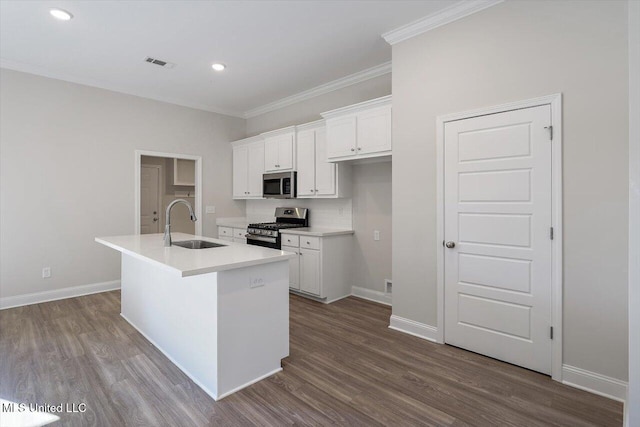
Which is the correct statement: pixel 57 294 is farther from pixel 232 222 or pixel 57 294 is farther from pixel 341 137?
pixel 341 137

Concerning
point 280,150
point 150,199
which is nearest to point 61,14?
point 280,150

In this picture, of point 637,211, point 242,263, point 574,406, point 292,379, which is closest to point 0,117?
point 242,263

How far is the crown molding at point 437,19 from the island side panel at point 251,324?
2356 mm

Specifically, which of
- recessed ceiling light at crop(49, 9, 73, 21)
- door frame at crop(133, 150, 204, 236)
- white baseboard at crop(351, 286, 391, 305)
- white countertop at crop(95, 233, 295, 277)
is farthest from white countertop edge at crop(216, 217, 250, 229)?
recessed ceiling light at crop(49, 9, 73, 21)

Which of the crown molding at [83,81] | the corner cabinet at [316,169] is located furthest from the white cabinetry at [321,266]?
the crown molding at [83,81]

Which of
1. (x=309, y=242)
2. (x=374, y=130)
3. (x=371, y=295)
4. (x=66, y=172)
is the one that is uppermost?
(x=374, y=130)

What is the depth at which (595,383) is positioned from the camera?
2127mm

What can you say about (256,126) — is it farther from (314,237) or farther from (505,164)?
(505,164)

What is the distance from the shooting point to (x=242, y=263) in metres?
2.08

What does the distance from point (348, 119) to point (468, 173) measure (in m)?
1.60

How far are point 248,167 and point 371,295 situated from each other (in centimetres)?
294

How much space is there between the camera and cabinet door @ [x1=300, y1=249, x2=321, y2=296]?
4.04 meters

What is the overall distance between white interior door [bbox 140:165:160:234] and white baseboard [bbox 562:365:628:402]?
694 centimetres

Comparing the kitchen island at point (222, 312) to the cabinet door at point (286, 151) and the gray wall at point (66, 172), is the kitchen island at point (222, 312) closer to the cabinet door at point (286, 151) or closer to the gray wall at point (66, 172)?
the gray wall at point (66, 172)
